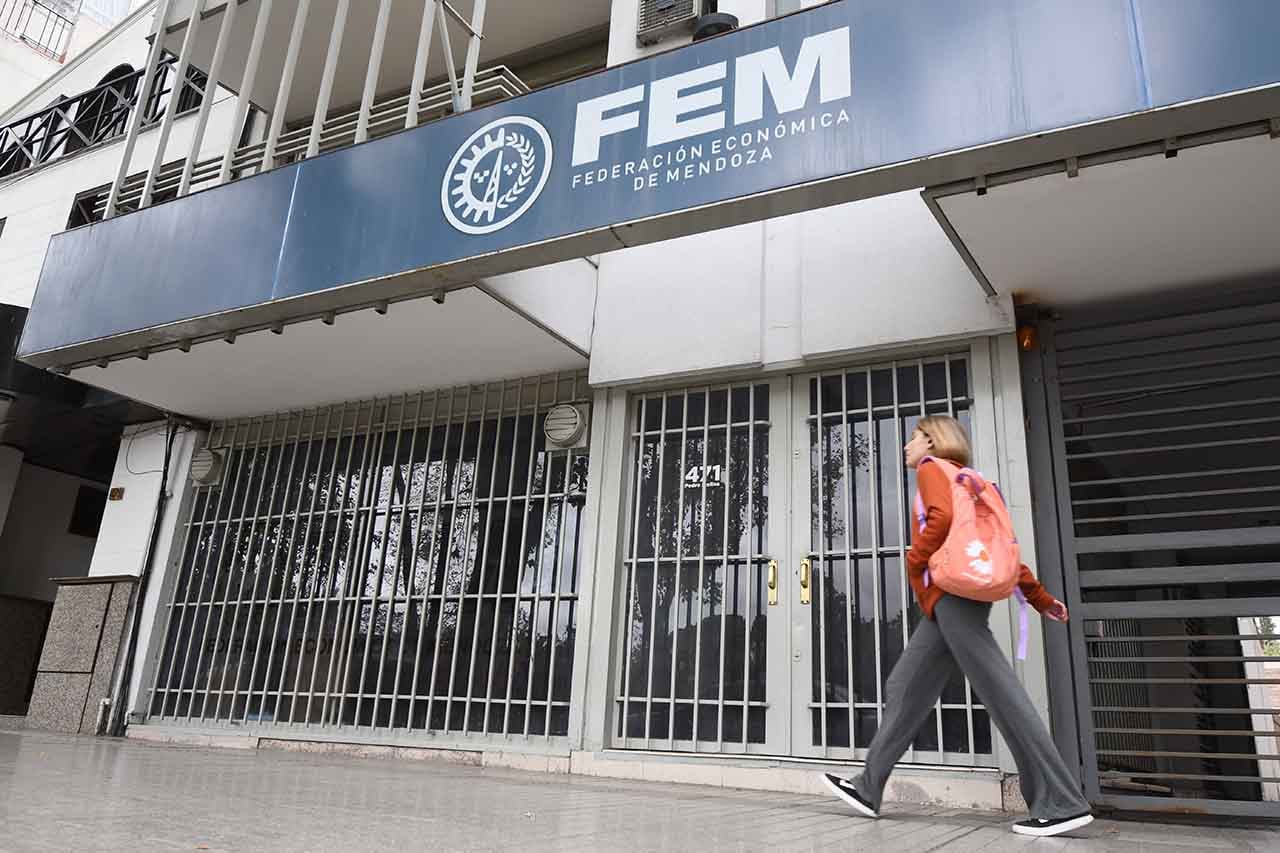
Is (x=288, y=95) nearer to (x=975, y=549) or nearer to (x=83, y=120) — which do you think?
(x=975, y=549)

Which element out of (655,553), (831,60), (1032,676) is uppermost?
(831,60)

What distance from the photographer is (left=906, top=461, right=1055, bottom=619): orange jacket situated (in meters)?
3.57

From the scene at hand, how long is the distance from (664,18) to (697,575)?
173 inches

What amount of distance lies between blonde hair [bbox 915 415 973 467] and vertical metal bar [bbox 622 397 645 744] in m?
2.69

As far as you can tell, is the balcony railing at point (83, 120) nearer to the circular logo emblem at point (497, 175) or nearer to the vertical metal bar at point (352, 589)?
the vertical metal bar at point (352, 589)

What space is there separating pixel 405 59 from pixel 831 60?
5821 mm

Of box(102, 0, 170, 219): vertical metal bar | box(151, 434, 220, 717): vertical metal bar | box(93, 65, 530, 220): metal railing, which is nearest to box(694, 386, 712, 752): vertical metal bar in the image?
box(93, 65, 530, 220): metal railing

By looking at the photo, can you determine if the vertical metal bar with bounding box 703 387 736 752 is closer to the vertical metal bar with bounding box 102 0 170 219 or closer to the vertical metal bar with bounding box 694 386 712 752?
the vertical metal bar with bounding box 694 386 712 752

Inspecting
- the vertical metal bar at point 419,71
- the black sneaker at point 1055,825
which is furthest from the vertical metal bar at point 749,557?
the vertical metal bar at point 419,71

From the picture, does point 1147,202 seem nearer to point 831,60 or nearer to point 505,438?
point 831,60

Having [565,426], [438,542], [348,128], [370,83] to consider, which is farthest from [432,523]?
[370,83]

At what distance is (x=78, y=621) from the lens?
8.48 meters

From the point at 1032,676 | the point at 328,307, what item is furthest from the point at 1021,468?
the point at 328,307

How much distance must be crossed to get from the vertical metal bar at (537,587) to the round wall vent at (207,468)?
12.1 ft
